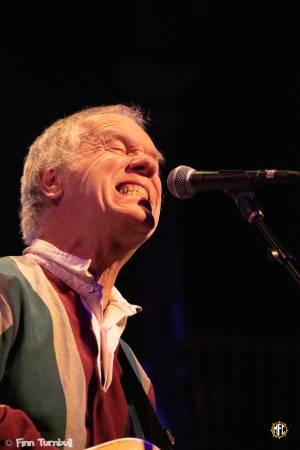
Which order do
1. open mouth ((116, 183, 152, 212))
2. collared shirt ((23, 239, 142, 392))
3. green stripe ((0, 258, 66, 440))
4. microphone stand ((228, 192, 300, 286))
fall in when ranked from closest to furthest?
green stripe ((0, 258, 66, 440)), microphone stand ((228, 192, 300, 286)), collared shirt ((23, 239, 142, 392)), open mouth ((116, 183, 152, 212))

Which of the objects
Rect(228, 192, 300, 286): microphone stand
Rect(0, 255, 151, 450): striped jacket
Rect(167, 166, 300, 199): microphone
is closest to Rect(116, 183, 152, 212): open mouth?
Rect(167, 166, 300, 199): microphone

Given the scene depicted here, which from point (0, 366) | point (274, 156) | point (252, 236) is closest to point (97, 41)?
point (274, 156)

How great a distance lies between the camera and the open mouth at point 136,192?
221 cm

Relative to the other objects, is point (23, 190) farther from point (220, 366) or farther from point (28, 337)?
point (220, 366)

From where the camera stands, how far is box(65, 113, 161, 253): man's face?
217 cm

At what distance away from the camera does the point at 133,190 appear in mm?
2227

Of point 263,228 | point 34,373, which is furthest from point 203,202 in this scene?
point 34,373

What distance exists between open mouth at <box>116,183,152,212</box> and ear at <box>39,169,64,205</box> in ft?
0.77

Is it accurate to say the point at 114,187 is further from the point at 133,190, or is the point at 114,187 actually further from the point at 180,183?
the point at 180,183

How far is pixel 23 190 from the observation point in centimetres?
245

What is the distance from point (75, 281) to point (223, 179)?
62cm

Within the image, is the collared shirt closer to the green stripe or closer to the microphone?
the green stripe

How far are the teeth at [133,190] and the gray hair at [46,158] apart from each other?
0.21m

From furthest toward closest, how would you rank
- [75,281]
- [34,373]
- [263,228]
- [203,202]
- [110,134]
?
[203,202] < [110,134] < [75,281] < [263,228] < [34,373]
